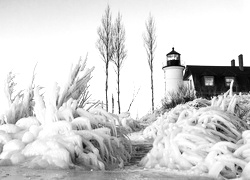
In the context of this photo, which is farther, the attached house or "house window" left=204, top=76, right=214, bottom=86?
"house window" left=204, top=76, right=214, bottom=86

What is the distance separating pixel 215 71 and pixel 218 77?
2.92 ft

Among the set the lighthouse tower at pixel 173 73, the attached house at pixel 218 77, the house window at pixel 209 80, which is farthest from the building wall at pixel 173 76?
the house window at pixel 209 80

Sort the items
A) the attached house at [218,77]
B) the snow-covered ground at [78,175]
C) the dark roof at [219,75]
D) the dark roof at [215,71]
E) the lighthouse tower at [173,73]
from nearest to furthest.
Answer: the snow-covered ground at [78,175] < the lighthouse tower at [173,73] < the attached house at [218,77] < the dark roof at [219,75] < the dark roof at [215,71]

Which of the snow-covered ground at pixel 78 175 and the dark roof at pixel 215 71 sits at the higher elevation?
the dark roof at pixel 215 71

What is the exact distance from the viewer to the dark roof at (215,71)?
3238cm

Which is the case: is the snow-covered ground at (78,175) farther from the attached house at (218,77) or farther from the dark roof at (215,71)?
the dark roof at (215,71)

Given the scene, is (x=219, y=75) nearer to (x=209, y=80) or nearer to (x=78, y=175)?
(x=209, y=80)

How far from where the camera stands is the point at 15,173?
266 centimetres

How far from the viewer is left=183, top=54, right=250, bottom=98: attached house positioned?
102 ft

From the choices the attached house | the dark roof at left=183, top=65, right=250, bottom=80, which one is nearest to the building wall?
the attached house

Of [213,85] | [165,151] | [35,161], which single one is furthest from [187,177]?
[213,85]

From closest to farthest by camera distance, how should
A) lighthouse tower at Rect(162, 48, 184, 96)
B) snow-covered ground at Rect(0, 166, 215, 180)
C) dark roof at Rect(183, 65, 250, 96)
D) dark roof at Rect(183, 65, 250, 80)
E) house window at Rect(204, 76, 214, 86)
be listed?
snow-covered ground at Rect(0, 166, 215, 180), lighthouse tower at Rect(162, 48, 184, 96), dark roof at Rect(183, 65, 250, 96), house window at Rect(204, 76, 214, 86), dark roof at Rect(183, 65, 250, 80)

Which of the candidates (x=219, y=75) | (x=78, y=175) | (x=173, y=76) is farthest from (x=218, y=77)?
(x=78, y=175)

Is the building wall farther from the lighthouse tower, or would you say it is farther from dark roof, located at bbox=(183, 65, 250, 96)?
dark roof, located at bbox=(183, 65, 250, 96)
